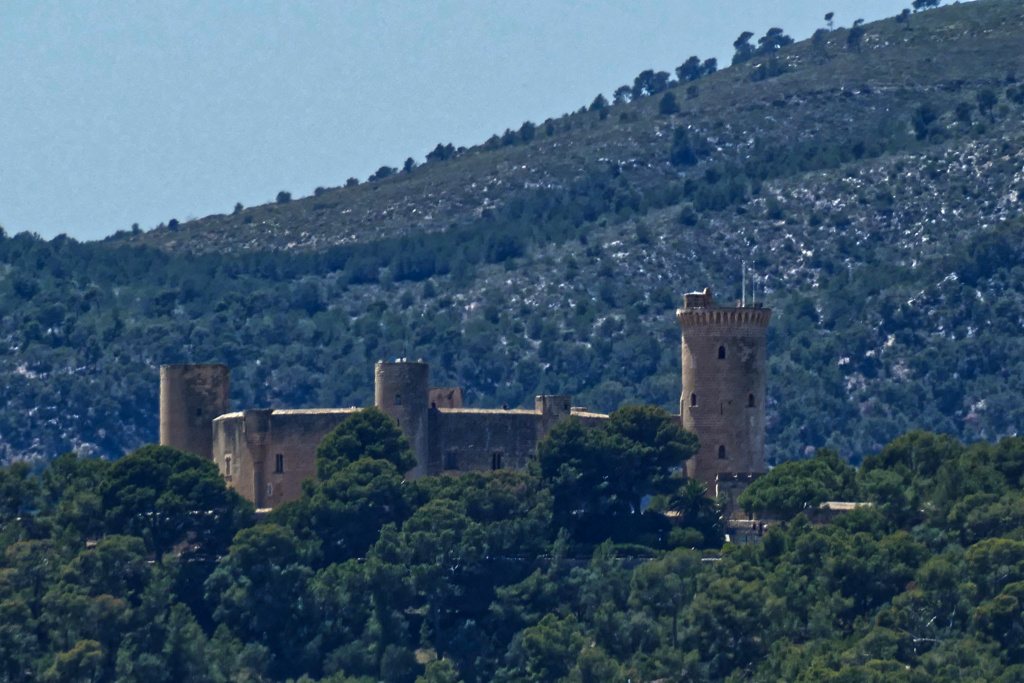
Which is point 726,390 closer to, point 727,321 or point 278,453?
point 727,321

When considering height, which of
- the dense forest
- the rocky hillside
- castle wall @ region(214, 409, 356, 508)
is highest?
the rocky hillside

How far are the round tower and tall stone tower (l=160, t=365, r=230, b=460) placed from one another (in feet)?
18.7

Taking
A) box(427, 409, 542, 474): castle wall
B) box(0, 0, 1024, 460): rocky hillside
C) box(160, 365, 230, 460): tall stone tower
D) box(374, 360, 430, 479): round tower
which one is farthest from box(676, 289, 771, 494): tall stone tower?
box(0, 0, 1024, 460): rocky hillside

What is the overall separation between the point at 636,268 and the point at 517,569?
293 ft

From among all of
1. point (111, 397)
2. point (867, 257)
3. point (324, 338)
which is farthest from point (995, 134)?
point (111, 397)

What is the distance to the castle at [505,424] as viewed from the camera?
88125mm

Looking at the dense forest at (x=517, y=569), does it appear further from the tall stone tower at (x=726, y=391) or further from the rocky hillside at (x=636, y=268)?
the rocky hillside at (x=636, y=268)

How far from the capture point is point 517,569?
85.8 m

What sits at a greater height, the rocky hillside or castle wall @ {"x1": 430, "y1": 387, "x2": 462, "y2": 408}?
the rocky hillside

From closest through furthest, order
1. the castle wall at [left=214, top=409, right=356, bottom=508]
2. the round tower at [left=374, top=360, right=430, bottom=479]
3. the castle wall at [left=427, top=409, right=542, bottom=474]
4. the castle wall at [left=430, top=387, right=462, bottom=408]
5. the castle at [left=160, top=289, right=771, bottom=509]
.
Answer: the castle at [left=160, top=289, right=771, bottom=509], the round tower at [left=374, top=360, right=430, bottom=479], the castle wall at [left=214, top=409, right=356, bottom=508], the castle wall at [left=427, top=409, right=542, bottom=474], the castle wall at [left=430, top=387, right=462, bottom=408]

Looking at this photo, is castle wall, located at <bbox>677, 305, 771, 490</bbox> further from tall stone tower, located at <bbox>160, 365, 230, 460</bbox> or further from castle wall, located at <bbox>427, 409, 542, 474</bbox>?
tall stone tower, located at <bbox>160, 365, 230, 460</bbox>

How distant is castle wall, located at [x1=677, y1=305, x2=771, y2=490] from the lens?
8800 cm

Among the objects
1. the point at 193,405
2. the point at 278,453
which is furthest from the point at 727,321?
the point at 193,405

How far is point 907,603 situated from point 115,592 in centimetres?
2180
